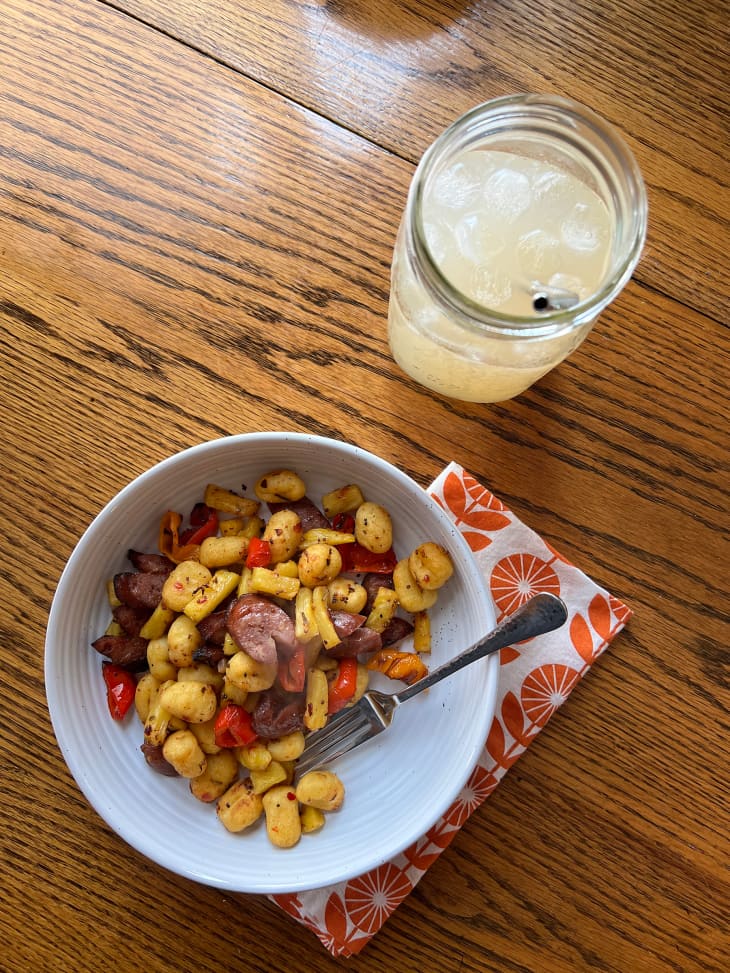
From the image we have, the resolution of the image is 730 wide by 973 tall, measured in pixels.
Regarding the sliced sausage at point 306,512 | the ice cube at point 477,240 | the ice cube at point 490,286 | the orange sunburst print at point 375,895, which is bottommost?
the orange sunburst print at point 375,895

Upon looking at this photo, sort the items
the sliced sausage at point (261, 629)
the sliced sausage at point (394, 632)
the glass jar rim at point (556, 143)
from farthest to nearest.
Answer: the sliced sausage at point (394, 632) → the sliced sausage at point (261, 629) → the glass jar rim at point (556, 143)

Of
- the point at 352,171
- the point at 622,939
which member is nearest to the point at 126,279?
the point at 352,171

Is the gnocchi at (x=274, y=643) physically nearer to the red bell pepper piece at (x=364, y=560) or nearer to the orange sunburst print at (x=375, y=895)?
the red bell pepper piece at (x=364, y=560)

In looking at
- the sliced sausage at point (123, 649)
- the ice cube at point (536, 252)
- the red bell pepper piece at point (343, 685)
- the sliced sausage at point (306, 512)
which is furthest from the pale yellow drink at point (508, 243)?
the sliced sausage at point (123, 649)

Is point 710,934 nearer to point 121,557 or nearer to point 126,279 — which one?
point 121,557

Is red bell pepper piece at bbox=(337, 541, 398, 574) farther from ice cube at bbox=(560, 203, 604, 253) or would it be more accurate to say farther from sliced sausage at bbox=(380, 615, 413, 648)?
ice cube at bbox=(560, 203, 604, 253)

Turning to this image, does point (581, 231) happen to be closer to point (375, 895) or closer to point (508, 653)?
Answer: point (508, 653)

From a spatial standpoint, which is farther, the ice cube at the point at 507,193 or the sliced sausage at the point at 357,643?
the sliced sausage at the point at 357,643

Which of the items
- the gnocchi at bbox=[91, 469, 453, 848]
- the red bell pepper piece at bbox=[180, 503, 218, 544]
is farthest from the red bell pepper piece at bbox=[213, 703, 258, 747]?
the red bell pepper piece at bbox=[180, 503, 218, 544]
